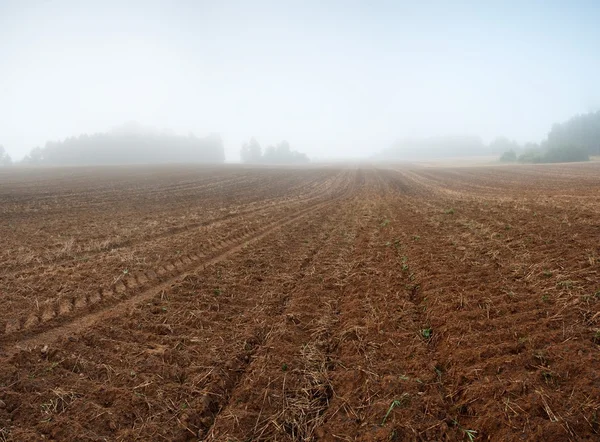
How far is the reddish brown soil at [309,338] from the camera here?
10.6ft

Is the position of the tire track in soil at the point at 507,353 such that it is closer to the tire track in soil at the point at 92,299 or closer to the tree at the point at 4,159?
the tire track in soil at the point at 92,299

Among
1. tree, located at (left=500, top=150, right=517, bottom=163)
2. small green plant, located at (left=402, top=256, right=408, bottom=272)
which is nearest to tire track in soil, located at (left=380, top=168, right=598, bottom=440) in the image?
small green plant, located at (left=402, top=256, right=408, bottom=272)

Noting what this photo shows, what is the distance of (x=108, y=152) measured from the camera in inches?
5285

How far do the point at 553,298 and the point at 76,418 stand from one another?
7.07 metres

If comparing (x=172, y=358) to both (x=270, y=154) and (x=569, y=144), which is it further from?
(x=270, y=154)

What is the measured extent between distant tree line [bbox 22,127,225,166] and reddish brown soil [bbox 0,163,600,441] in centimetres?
13317

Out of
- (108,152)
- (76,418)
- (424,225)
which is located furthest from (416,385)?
(108,152)

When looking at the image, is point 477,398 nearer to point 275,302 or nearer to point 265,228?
point 275,302

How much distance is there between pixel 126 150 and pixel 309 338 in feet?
535

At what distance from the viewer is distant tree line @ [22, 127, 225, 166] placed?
12700cm

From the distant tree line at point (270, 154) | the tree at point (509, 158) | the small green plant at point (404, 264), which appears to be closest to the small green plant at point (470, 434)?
the small green plant at point (404, 264)

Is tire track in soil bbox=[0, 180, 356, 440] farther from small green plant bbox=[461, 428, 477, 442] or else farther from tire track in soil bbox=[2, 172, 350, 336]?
small green plant bbox=[461, 428, 477, 442]

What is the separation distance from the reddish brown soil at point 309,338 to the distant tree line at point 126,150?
133 meters

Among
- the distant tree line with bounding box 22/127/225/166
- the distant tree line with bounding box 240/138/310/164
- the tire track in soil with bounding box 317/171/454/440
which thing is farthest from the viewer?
the distant tree line with bounding box 240/138/310/164
